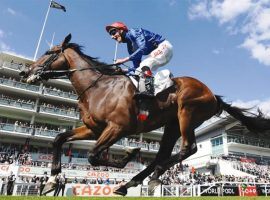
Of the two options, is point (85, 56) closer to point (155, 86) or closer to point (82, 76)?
point (82, 76)

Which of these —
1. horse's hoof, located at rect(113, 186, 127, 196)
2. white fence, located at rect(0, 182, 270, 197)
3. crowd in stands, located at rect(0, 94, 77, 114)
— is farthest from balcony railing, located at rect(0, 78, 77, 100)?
horse's hoof, located at rect(113, 186, 127, 196)

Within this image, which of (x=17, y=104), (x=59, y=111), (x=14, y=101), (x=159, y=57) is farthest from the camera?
(x=59, y=111)

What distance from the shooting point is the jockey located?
5875 millimetres

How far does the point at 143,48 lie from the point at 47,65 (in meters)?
2.01

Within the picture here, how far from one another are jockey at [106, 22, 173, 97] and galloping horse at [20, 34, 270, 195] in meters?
0.43

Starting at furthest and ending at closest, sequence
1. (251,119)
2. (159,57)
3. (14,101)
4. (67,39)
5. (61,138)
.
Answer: (14,101) < (251,119) < (67,39) < (159,57) < (61,138)

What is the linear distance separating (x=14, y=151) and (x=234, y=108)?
108ft

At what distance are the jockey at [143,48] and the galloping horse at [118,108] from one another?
1.40 feet

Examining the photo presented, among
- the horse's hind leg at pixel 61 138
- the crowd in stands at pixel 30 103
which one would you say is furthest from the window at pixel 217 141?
the horse's hind leg at pixel 61 138

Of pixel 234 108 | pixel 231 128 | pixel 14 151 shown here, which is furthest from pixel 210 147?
pixel 234 108

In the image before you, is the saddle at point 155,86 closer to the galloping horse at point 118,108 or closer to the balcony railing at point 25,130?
the galloping horse at point 118,108

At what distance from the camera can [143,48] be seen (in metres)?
5.89

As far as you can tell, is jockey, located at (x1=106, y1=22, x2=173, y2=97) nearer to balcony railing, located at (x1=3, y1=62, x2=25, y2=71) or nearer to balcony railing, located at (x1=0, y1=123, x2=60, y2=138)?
balcony railing, located at (x1=0, y1=123, x2=60, y2=138)

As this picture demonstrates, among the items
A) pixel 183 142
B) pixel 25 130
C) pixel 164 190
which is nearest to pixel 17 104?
pixel 25 130
